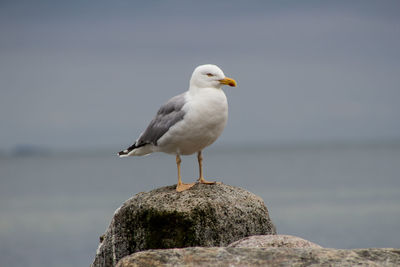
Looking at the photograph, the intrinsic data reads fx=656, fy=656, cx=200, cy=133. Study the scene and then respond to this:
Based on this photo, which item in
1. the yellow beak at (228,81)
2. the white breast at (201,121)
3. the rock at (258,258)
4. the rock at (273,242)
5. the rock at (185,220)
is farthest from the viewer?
the yellow beak at (228,81)

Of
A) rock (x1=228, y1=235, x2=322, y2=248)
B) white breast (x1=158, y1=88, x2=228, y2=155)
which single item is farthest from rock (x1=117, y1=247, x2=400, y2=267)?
white breast (x1=158, y1=88, x2=228, y2=155)

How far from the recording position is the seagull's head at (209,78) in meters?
10.1

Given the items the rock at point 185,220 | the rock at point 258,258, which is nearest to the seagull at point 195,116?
the rock at point 185,220

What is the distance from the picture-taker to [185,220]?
9273 millimetres

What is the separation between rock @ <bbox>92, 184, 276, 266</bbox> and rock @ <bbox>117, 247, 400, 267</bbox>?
8.88 feet

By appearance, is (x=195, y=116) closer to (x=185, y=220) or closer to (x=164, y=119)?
(x=164, y=119)

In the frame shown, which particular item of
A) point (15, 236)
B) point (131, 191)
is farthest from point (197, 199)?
point (131, 191)

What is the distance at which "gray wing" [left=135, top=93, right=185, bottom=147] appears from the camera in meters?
10.1

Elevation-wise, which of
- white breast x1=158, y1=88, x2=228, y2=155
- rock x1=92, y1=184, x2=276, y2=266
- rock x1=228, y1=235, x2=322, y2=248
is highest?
white breast x1=158, y1=88, x2=228, y2=155

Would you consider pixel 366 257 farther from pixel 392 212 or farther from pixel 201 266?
pixel 392 212

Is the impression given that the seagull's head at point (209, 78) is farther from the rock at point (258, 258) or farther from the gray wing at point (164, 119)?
Result: the rock at point (258, 258)

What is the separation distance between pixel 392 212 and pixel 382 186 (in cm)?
2072

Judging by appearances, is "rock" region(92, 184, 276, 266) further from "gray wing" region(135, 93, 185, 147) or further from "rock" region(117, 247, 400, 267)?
"rock" region(117, 247, 400, 267)

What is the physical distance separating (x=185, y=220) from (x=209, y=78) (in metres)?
2.25
